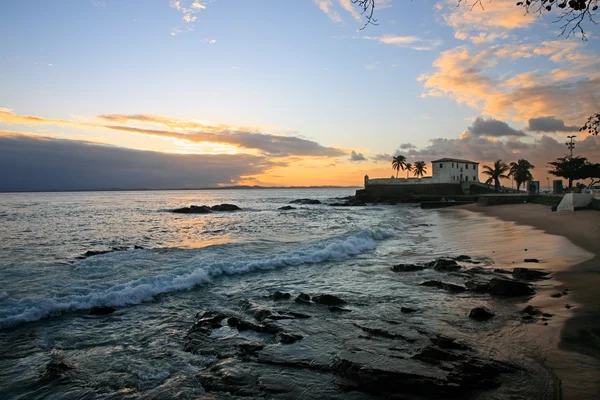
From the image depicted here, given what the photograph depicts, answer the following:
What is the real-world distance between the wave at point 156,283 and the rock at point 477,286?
7059 mm

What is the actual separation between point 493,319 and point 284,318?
4.39 meters

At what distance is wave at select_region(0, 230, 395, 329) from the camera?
8.92m

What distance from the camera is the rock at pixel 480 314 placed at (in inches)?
293

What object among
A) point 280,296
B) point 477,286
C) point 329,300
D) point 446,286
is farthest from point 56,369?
point 477,286

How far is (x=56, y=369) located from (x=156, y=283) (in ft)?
18.4

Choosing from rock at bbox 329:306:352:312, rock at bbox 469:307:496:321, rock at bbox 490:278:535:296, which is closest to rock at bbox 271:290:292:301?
rock at bbox 329:306:352:312

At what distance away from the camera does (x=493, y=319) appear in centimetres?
740

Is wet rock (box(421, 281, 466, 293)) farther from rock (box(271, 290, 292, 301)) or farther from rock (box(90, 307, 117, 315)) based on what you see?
rock (box(90, 307, 117, 315))

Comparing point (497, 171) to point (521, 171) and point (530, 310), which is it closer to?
point (521, 171)

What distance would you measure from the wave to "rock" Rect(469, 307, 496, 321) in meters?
8.20

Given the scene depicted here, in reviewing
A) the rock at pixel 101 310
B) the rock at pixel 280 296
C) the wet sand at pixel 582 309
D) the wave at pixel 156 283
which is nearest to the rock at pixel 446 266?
the wet sand at pixel 582 309

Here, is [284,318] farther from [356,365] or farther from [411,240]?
[411,240]

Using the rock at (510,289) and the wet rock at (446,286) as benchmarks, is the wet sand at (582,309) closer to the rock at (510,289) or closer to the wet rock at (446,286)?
the rock at (510,289)

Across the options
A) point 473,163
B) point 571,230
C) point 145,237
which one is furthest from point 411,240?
point 473,163
